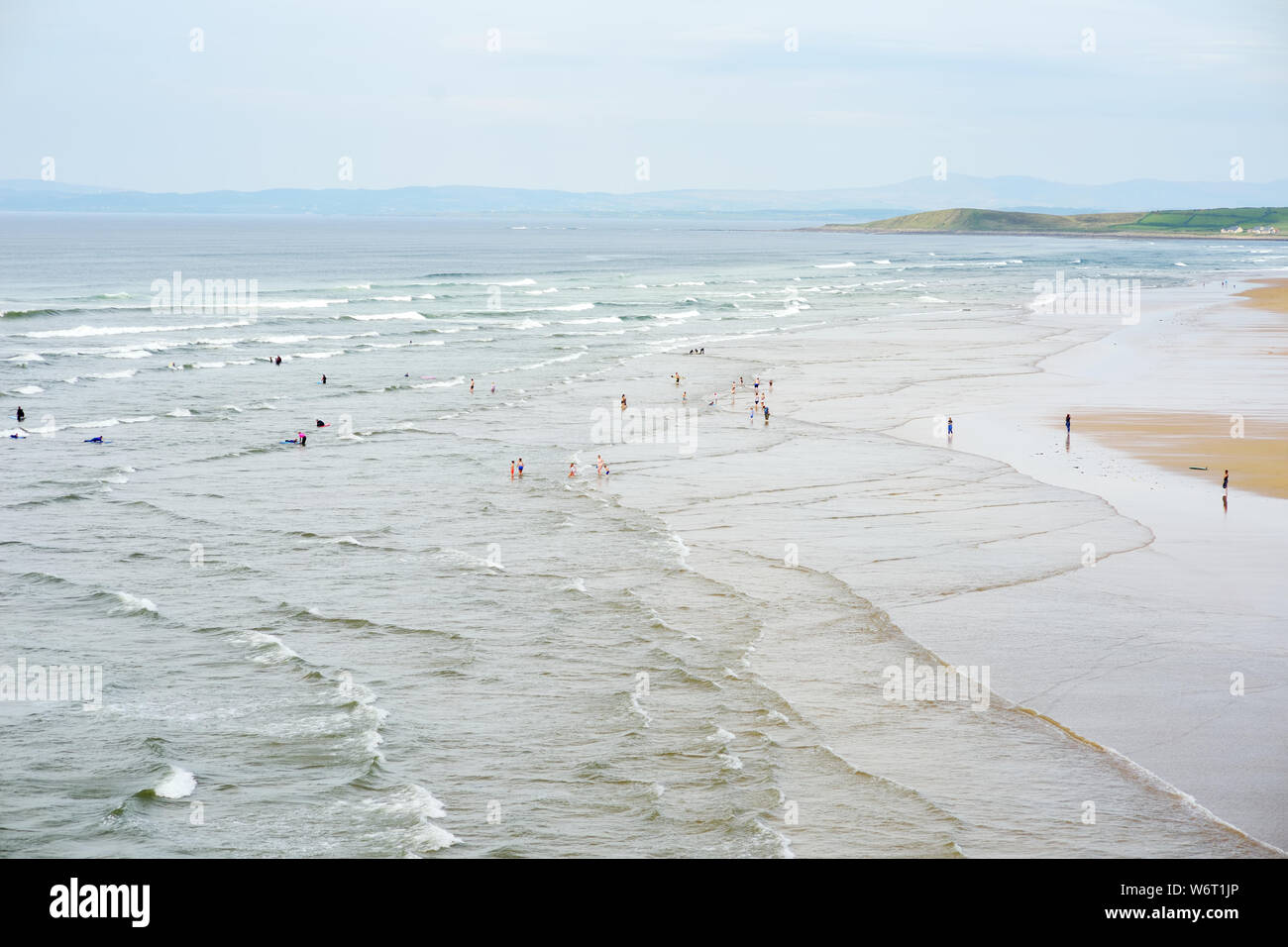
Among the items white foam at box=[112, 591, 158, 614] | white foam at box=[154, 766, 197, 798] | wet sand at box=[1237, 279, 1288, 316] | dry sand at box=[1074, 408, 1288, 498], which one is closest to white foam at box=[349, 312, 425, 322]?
dry sand at box=[1074, 408, 1288, 498]

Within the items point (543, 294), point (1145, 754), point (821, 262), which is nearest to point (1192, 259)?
point (821, 262)

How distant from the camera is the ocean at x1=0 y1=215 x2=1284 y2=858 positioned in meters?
14.8

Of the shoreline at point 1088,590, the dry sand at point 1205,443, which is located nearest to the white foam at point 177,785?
the shoreline at point 1088,590

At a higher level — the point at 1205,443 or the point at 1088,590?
the point at 1205,443

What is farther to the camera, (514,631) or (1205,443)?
(1205,443)

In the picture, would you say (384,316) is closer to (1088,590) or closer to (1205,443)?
(1205,443)

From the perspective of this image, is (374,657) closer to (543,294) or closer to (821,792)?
(821,792)

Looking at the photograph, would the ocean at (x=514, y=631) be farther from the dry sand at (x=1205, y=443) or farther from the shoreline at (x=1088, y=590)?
the dry sand at (x=1205, y=443)

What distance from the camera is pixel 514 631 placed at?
22.0m

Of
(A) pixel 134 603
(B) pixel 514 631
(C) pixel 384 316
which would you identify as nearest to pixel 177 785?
(B) pixel 514 631

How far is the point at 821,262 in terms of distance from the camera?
184 metres

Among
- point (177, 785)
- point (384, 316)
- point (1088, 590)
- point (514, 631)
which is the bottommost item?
point (177, 785)

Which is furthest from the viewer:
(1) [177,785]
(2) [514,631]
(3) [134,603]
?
(3) [134,603]

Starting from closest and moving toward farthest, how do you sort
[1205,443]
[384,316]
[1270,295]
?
[1205,443], [384,316], [1270,295]
